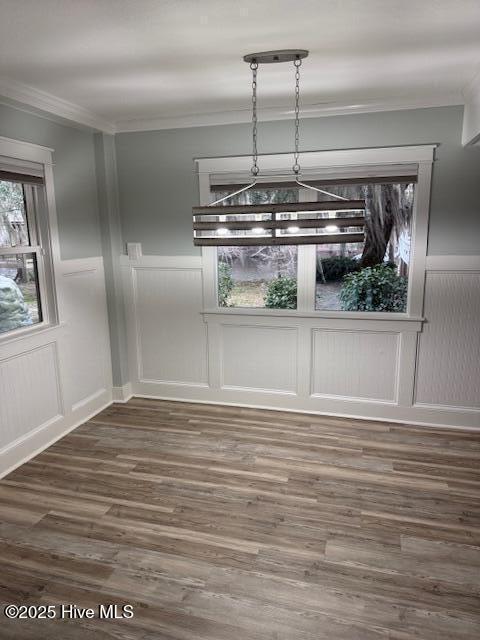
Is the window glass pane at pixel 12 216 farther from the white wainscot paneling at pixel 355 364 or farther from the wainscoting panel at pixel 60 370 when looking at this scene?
the white wainscot paneling at pixel 355 364

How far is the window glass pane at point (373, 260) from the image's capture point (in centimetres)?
385

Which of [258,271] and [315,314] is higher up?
[258,271]

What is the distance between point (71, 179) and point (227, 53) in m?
1.94

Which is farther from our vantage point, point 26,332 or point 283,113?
point 283,113

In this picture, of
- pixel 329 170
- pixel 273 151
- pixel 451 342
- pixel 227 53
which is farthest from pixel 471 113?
pixel 227 53

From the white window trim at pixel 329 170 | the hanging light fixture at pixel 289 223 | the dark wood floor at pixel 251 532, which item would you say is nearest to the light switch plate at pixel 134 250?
the white window trim at pixel 329 170

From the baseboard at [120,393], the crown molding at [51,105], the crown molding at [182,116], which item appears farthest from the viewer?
the baseboard at [120,393]

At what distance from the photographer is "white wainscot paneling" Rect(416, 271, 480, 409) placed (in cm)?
373

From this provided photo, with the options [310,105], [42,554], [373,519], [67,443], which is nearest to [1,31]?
[310,105]

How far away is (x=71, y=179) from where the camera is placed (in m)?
3.89

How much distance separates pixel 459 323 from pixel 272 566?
8.14ft

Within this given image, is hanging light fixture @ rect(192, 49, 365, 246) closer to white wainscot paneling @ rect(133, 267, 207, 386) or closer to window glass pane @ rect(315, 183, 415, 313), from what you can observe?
window glass pane @ rect(315, 183, 415, 313)

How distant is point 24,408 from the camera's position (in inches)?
138

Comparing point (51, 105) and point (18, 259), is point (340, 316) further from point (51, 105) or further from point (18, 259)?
point (51, 105)
